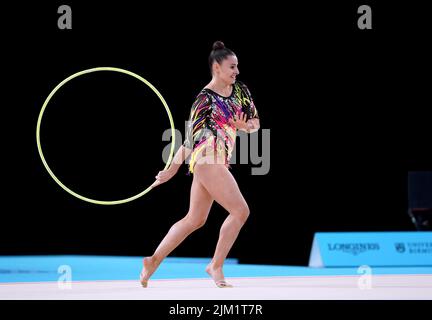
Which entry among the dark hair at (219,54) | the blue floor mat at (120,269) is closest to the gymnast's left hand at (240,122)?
the dark hair at (219,54)

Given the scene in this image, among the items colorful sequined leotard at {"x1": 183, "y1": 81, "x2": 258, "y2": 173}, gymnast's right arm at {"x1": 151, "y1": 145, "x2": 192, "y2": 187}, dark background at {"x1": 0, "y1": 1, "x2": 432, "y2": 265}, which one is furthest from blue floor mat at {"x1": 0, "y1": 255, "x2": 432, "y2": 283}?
colorful sequined leotard at {"x1": 183, "y1": 81, "x2": 258, "y2": 173}

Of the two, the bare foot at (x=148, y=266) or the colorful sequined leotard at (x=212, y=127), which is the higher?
the colorful sequined leotard at (x=212, y=127)

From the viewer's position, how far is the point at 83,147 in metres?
8.07

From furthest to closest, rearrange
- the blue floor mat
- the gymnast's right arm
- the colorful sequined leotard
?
1. the blue floor mat
2. the gymnast's right arm
3. the colorful sequined leotard

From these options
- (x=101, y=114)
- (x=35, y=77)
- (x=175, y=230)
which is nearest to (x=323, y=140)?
(x=101, y=114)

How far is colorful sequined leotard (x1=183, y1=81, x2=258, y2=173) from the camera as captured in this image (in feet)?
15.4

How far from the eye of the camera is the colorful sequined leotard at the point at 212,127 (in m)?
4.69

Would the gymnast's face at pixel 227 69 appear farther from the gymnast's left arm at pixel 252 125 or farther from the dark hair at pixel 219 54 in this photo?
the gymnast's left arm at pixel 252 125

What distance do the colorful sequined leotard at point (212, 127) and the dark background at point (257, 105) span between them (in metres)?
3.33

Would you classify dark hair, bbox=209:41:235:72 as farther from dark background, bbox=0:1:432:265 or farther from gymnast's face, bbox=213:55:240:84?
dark background, bbox=0:1:432:265

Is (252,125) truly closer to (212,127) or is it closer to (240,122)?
(240,122)

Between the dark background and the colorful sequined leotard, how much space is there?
3327 millimetres

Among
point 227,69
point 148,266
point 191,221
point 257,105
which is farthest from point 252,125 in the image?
point 257,105

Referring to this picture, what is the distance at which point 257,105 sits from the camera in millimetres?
8438
